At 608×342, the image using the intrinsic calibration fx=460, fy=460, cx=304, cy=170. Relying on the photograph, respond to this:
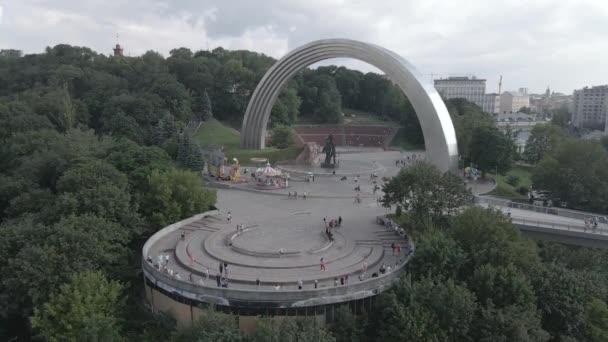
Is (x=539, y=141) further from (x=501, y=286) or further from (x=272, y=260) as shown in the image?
(x=272, y=260)

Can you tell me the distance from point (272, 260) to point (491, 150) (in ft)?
83.4

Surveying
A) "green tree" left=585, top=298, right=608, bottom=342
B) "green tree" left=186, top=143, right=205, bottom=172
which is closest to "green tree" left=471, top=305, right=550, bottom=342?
"green tree" left=585, top=298, right=608, bottom=342

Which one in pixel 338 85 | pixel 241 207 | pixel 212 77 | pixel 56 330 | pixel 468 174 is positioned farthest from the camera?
pixel 338 85

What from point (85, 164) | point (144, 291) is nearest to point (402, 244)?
point (144, 291)

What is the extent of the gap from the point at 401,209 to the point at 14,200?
75.6 ft

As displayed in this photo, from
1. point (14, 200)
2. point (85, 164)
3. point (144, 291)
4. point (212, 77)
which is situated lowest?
point (144, 291)

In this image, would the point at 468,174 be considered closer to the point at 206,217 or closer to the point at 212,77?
the point at 206,217

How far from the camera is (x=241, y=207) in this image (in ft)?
108

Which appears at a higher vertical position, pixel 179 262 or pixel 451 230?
pixel 451 230

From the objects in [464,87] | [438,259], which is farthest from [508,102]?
[438,259]

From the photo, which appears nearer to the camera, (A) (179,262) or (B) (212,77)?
(A) (179,262)

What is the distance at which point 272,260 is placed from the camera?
2212cm

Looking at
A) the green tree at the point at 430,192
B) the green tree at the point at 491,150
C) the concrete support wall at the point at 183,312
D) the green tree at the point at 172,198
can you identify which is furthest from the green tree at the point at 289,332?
the green tree at the point at 491,150

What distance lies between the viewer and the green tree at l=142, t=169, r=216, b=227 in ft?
85.7
